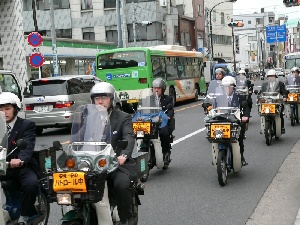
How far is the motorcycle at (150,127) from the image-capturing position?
9.83 m

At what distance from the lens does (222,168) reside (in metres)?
9.02

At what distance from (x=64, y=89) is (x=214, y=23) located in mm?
66240

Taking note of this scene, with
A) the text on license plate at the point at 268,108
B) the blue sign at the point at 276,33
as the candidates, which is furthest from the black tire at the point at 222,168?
the blue sign at the point at 276,33

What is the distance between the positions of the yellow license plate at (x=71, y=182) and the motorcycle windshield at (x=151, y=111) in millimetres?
5045

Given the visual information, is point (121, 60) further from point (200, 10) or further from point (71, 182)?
point (200, 10)

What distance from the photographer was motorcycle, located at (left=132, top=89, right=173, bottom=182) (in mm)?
9828

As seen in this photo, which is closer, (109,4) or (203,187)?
(203,187)

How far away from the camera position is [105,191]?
17.8ft

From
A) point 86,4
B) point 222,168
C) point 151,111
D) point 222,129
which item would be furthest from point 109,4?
point 222,168

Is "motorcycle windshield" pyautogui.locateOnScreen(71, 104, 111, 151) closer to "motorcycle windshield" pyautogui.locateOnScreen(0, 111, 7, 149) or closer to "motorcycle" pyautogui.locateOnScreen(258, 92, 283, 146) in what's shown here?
"motorcycle windshield" pyautogui.locateOnScreen(0, 111, 7, 149)

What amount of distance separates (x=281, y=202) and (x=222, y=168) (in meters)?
1.25

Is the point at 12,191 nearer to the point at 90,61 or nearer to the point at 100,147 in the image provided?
the point at 100,147

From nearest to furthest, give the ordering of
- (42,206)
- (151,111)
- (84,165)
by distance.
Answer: (84,165) → (42,206) → (151,111)

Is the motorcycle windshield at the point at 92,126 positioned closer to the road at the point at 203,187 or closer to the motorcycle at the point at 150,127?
the road at the point at 203,187
